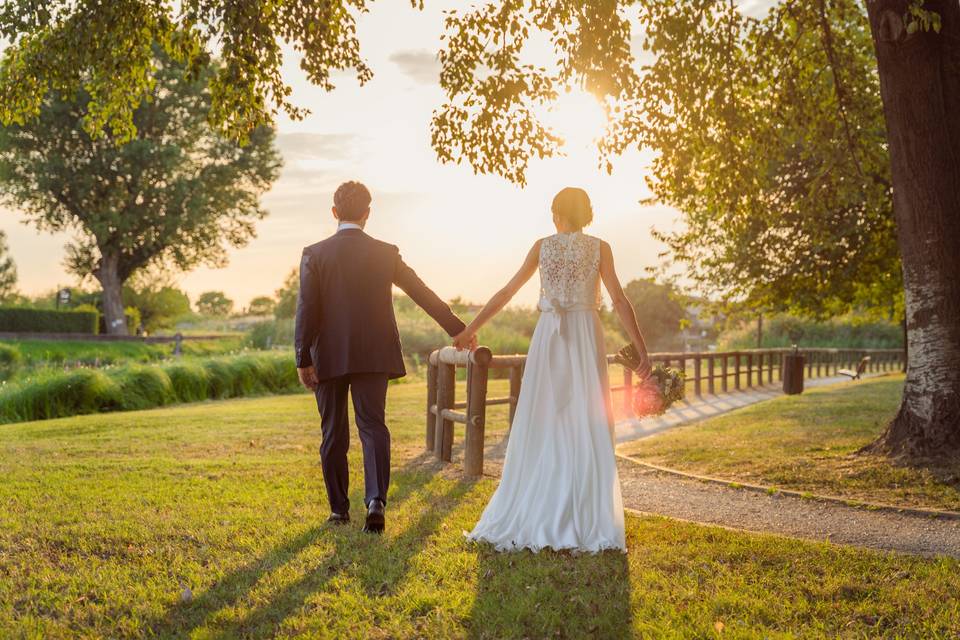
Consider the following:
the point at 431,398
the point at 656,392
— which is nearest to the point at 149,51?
the point at 431,398

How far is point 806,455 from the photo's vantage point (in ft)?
31.3

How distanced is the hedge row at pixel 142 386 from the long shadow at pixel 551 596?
12817 mm

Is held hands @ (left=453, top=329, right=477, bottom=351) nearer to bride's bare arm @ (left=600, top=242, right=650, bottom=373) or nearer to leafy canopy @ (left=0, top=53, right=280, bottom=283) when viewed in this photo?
bride's bare arm @ (left=600, top=242, right=650, bottom=373)

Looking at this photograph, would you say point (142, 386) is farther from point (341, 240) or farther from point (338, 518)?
point (341, 240)

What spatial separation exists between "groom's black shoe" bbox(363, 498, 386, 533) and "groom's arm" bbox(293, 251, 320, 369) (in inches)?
41.4

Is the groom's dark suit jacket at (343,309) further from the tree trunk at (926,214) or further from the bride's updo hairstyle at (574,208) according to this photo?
the tree trunk at (926,214)

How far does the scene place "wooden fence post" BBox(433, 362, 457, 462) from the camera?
354 inches

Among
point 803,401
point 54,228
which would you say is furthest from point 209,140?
point 803,401

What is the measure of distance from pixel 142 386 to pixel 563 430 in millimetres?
14021

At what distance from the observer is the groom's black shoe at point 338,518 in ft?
19.3

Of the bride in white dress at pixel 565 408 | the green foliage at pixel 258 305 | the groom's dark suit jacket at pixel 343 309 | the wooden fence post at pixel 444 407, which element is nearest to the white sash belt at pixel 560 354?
the bride in white dress at pixel 565 408

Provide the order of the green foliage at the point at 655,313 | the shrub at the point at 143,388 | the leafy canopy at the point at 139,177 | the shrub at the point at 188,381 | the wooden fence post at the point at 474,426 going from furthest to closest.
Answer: the green foliage at the point at 655,313, the leafy canopy at the point at 139,177, the shrub at the point at 188,381, the shrub at the point at 143,388, the wooden fence post at the point at 474,426

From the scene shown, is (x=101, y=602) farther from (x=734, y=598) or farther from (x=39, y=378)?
(x=39, y=378)

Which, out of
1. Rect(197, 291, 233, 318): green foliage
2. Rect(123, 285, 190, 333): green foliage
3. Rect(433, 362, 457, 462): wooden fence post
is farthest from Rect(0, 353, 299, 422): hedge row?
Rect(197, 291, 233, 318): green foliage
